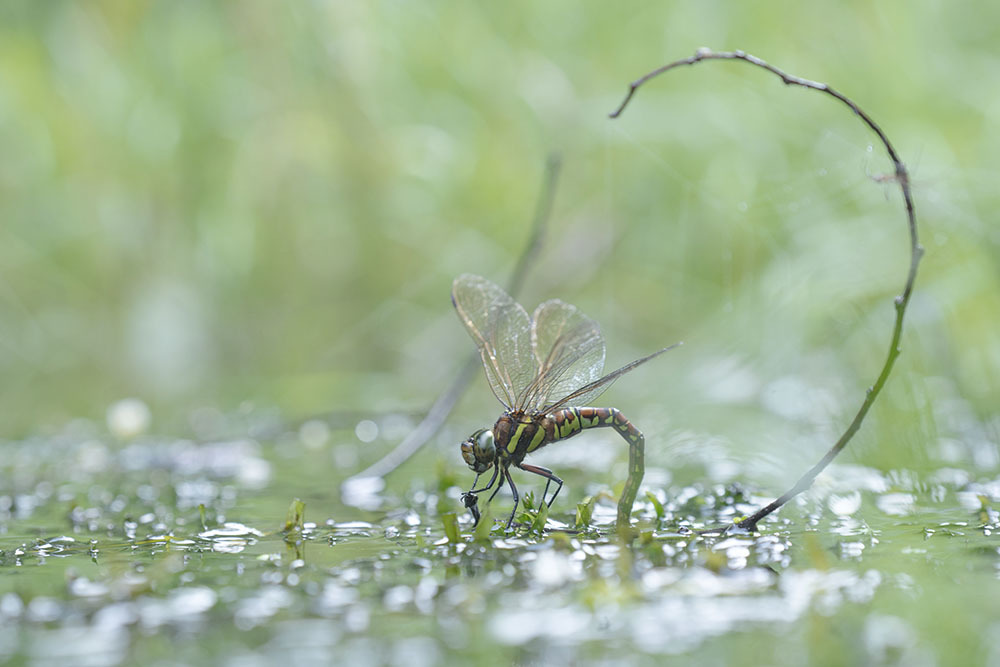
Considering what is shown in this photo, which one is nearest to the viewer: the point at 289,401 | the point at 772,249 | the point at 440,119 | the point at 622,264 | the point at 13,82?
the point at 772,249

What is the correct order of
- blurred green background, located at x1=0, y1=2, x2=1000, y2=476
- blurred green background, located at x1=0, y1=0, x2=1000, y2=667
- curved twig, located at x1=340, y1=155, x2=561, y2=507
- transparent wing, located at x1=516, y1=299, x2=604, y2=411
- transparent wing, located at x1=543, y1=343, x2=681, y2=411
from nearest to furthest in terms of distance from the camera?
blurred green background, located at x1=0, y1=0, x2=1000, y2=667
transparent wing, located at x1=543, y1=343, x2=681, y2=411
transparent wing, located at x1=516, y1=299, x2=604, y2=411
curved twig, located at x1=340, y1=155, x2=561, y2=507
blurred green background, located at x1=0, y1=2, x2=1000, y2=476

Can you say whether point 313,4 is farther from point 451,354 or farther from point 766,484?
point 766,484

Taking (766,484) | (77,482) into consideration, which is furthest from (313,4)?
(766,484)

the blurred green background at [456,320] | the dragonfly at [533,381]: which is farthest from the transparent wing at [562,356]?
the blurred green background at [456,320]

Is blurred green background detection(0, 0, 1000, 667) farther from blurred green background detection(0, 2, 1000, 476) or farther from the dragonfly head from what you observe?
the dragonfly head

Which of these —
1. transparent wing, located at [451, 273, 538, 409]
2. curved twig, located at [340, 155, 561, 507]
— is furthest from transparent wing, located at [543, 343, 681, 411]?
curved twig, located at [340, 155, 561, 507]

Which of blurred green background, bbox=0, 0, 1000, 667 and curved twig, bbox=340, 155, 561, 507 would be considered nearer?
blurred green background, bbox=0, 0, 1000, 667
